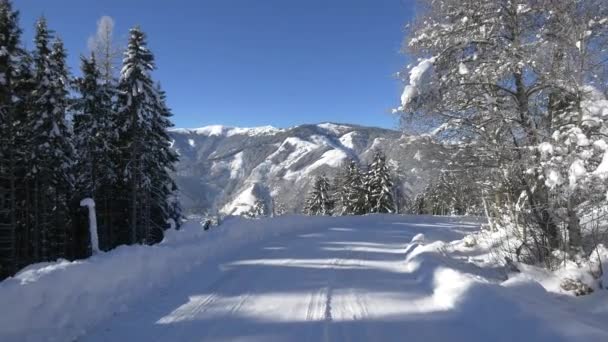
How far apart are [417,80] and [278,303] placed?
4.85 meters

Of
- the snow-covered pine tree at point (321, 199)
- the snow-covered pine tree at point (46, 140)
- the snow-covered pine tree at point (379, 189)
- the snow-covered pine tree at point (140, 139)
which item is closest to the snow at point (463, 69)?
the snow-covered pine tree at point (140, 139)

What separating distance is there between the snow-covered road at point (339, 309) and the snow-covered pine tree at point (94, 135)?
16.1m

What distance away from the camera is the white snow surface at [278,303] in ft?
13.2

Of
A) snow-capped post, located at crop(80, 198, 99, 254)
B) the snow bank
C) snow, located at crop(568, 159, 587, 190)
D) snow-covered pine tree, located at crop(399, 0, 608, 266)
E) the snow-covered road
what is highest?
snow-covered pine tree, located at crop(399, 0, 608, 266)

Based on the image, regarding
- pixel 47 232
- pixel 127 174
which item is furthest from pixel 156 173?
pixel 47 232

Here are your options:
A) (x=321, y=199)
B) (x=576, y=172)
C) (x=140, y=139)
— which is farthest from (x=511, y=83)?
(x=321, y=199)

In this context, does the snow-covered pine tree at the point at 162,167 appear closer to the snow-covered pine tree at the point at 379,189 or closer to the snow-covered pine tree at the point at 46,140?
the snow-covered pine tree at the point at 46,140

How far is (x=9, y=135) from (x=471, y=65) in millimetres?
17832

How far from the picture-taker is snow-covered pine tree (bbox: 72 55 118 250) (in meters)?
20.6

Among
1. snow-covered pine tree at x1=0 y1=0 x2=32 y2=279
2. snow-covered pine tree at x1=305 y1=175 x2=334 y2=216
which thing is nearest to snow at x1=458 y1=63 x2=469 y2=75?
snow-covered pine tree at x1=0 y1=0 x2=32 y2=279

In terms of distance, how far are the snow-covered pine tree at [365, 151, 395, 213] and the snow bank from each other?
3063cm

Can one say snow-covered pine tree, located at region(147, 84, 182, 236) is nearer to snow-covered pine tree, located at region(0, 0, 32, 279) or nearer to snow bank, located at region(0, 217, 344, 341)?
snow-covered pine tree, located at region(0, 0, 32, 279)

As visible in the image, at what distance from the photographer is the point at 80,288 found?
480cm

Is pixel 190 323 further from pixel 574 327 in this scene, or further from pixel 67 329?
pixel 574 327
